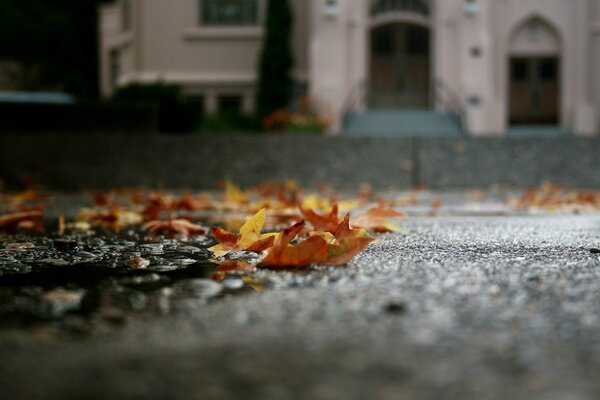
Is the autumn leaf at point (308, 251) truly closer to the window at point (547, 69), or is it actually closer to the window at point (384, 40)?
the window at point (384, 40)

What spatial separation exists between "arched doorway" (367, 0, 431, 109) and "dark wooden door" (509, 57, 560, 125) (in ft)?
10.7

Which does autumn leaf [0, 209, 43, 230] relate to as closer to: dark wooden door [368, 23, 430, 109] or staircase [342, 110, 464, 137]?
staircase [342, 110, 464, 137]

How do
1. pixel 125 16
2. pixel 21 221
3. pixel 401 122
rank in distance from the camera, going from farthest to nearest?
pixel 125 16, pixel 401 122, pixel 21 221

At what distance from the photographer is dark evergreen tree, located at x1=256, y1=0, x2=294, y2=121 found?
24.7 metres

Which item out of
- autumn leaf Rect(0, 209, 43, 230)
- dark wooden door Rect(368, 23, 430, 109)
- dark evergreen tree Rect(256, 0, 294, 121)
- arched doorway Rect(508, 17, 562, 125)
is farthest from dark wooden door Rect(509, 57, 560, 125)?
autumn leaf Rect(0, 209, 43, 230)

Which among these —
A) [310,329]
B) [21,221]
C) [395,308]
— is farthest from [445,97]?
[310,329]

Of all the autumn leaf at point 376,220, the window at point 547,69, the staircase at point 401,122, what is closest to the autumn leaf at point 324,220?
the autumn leaf at point 376,220

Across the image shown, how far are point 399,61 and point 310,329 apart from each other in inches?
1027

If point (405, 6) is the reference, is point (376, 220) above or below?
below

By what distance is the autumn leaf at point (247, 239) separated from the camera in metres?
2.94

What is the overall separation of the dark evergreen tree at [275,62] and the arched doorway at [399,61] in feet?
10.2

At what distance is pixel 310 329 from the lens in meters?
1.65

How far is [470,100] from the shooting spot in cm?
2506

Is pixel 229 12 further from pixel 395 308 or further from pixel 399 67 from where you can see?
pixel 395 308
